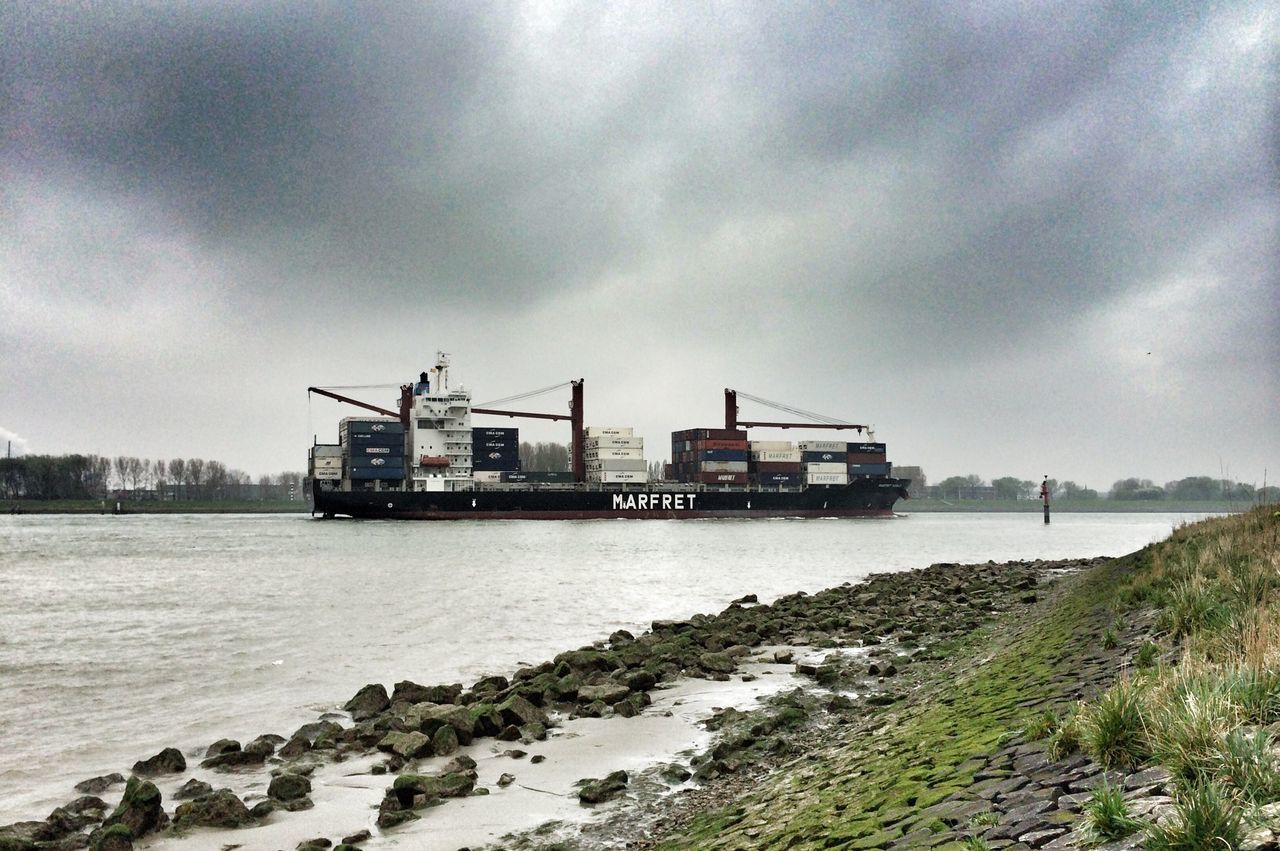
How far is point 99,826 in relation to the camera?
821 centimetres

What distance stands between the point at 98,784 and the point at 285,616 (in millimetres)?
15260

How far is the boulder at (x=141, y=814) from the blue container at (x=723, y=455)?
290 feet

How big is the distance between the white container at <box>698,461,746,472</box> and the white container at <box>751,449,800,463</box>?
8.96ft

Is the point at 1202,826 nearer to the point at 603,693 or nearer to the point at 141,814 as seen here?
the point at 141,814

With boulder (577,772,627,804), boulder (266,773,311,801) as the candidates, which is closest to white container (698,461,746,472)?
boulder (577,772,627,804)

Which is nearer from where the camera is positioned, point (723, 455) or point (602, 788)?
point (602, 788)

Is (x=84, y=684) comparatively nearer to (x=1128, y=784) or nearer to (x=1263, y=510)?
(x=1128, y=784)

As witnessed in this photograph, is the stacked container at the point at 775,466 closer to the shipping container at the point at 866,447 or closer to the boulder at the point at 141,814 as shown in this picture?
the shipping container at the point at 866,447

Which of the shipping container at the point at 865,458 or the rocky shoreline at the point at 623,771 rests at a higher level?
the shipping container at the point at 865,458

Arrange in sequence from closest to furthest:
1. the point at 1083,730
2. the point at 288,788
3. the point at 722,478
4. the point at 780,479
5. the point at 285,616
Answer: the point at 1083,730 < the point at 288,788 < the point at 285,616 < the point at 722,478 < the point at 780,479

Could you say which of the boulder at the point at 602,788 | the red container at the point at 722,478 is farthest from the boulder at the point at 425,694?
the red container at the point at 722,478

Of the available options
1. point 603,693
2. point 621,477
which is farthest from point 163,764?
point 621,477

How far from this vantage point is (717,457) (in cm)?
9631

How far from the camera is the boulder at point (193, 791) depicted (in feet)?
29.0
